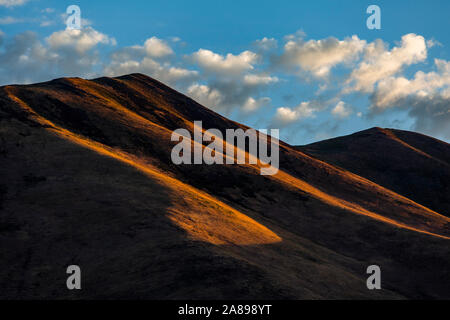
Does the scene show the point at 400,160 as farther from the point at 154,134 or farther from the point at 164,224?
the point at 164,224

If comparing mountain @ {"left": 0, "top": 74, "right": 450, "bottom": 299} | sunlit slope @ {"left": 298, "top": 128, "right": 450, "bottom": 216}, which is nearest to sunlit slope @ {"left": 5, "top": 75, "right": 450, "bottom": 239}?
mountain @ {"left": 0, "top": 74, "right": 450, "bottom": 299}

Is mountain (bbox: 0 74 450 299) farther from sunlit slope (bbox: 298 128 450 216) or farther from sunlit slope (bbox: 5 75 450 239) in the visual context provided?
sunlit slope (bbox: 298 128 450 216)

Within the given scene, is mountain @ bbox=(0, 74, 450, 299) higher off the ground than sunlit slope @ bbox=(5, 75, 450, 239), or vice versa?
sunlit slope @ bbox=(5, 75, 450, 239)

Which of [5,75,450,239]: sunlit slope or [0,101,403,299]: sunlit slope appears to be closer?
[0,101,403,299]: sunlit slope

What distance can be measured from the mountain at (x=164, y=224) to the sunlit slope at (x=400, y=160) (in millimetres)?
28277

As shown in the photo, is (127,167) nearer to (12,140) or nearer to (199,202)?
(199,202)

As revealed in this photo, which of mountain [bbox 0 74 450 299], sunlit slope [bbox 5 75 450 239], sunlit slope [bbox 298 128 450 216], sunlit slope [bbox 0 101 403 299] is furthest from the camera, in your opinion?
sunlit slope [bbox 298 128 450 216]

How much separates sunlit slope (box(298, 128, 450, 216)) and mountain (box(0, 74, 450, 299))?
92.8 ft

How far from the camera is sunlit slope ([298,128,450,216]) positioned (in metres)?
96.3

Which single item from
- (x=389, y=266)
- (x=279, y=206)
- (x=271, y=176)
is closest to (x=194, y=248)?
(x=389, y=266)

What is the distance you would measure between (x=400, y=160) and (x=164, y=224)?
95.8 metres

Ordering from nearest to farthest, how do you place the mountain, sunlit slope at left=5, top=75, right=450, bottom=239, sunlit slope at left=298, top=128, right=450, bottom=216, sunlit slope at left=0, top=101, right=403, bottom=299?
1. sunlit slope at left=0, top=101, right=403, bottom=299
2. the mountain
3. sunlit slope at left=5, top=75, right=450, bottom=239
4. sunlit slope at left=298, top=128, right=450, bottom=216

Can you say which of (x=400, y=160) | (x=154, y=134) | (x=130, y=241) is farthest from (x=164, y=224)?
(x=400, y=160)

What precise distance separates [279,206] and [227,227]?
1980 cm
